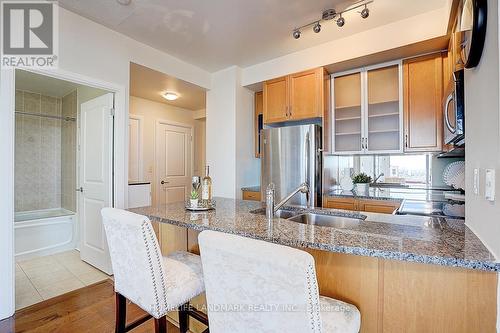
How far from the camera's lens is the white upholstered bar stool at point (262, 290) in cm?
69

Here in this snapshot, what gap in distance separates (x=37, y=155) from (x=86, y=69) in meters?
2.37

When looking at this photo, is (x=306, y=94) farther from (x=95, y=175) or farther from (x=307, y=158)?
(x=95, y=175)

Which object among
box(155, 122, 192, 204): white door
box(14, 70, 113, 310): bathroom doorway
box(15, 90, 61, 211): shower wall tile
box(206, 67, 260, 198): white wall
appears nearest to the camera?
box(14, 70, 113, 310): bathroom doorway

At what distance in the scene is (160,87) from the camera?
3.78 m

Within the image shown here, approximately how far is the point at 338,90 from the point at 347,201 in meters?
1.40

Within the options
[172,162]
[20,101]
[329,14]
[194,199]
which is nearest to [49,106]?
[20,101]

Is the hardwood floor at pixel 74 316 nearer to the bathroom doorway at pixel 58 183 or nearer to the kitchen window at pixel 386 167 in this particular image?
Result: the bathroom doorway at pixel 58 183

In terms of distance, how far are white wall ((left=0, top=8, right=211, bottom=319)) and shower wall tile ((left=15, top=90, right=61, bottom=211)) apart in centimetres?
216

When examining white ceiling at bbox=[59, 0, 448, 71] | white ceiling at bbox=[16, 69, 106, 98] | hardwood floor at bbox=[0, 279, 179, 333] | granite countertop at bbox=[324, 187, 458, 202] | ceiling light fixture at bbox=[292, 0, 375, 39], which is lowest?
hardwood floor at bbox=[0, 279, 179, 333]

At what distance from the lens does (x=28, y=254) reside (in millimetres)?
3107

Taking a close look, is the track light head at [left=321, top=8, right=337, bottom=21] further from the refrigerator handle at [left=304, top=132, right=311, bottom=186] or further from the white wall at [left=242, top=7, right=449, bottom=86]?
the refrigerator handle at [left=304, top=132, right=311, bottom=186]

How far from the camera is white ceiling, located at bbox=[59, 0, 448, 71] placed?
2129mm

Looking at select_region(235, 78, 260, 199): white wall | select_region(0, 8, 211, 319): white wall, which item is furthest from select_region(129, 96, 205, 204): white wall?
select_region(235, 78, 260, 199): white wall

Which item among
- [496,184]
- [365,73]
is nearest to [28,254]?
[496,184]
